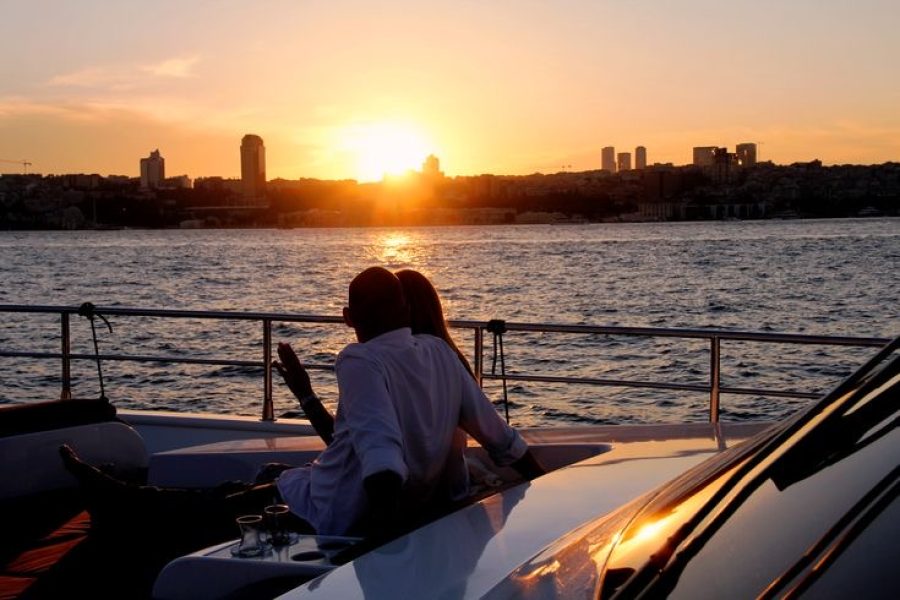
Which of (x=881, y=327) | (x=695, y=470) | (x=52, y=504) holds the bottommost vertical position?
(x=881, y=327)

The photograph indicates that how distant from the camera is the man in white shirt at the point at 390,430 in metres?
2.96

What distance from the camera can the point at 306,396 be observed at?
3867 millimetres

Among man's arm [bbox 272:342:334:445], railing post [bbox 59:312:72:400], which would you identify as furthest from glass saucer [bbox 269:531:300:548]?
railing post [bbox 59:312:72:400]

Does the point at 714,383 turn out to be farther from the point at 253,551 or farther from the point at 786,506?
the point at 786,506

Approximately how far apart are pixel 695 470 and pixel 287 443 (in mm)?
2390

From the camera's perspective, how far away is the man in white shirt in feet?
9.71

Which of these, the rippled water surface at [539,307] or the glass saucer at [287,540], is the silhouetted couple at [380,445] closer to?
the glass saucer at [287,540]

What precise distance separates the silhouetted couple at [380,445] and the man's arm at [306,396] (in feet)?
1.52

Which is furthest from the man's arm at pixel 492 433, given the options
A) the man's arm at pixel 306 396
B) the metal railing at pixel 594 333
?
the metal railing at pixel 594 333

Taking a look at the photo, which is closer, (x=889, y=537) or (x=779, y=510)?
(x=889, y=537)

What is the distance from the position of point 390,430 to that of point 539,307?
41.7 meters

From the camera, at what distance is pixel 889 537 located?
1.29 meters

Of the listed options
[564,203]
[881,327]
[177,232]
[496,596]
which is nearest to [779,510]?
[496,596]

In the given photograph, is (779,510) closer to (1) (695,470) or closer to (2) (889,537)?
(2) (889,537)
